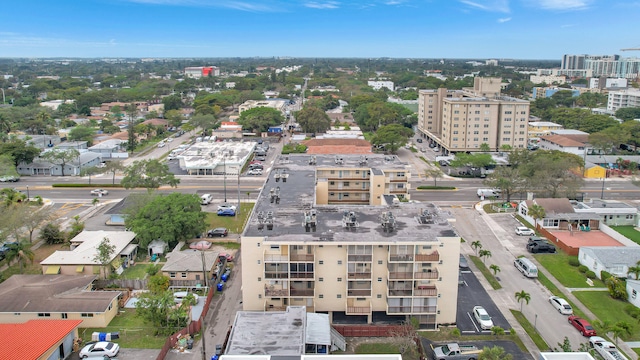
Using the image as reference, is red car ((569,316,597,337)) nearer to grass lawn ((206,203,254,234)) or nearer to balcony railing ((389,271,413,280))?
balcony railing ((389,271,413,280))

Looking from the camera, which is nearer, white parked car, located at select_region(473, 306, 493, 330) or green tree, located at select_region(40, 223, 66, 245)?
white parked car, located at select_region(473, 306, 493, 330)

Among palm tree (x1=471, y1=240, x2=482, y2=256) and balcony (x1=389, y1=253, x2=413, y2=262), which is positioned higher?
balcony (x1=389, y1=253, x2=413, y2=262)

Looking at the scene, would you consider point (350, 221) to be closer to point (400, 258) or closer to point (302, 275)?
point (400, 258)

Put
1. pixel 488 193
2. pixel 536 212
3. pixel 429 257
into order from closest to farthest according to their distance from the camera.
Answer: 1. pixel 429 257
2. pixel 536 212
3. pixel 488 193

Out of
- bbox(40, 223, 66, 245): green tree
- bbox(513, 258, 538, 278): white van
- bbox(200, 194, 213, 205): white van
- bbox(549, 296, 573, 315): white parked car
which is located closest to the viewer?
bbox(549, 296, 573, 315): white parked car

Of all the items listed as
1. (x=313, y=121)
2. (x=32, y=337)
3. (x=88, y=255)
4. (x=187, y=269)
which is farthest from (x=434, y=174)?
(x=32, y=337)

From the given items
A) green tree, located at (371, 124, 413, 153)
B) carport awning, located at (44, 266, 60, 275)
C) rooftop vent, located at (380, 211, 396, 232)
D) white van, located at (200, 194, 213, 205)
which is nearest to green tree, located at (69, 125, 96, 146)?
white van, located at (200, 194, 213, 205)

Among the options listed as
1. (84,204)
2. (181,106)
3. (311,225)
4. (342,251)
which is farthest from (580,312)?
(181,106)

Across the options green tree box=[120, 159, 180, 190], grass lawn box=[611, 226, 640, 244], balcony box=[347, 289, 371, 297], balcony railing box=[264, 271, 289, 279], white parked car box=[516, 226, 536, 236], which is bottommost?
grass lawn box=[611, 226, 640, 244]
